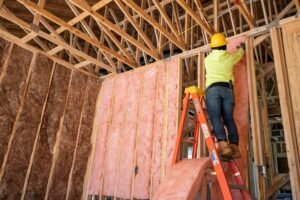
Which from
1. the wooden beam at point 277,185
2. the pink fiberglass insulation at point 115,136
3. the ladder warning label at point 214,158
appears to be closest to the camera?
the ladder warning label at point 214,158

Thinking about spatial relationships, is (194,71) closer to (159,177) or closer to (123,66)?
(123,66)

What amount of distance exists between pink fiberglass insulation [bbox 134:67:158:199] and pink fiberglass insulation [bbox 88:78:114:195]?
3.41 feet

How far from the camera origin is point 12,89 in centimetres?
510

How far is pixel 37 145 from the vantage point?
5.31 meters

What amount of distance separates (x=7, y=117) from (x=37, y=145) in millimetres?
814

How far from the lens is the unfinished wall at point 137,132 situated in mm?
4840

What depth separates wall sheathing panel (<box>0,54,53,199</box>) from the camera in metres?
4.81

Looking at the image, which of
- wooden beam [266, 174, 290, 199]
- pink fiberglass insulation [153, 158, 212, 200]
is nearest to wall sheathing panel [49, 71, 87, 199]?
pink fiberglass insulation [153, 158, 212, 200]

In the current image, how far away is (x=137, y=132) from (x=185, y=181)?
9.78 feet

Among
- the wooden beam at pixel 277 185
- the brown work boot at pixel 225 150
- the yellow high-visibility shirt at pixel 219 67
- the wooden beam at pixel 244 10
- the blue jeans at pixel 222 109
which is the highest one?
the wooden beam at pixel 244 10

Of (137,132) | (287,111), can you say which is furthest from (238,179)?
(137,132)

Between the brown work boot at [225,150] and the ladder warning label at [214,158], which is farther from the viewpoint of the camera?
the brown work boot at [225,150]

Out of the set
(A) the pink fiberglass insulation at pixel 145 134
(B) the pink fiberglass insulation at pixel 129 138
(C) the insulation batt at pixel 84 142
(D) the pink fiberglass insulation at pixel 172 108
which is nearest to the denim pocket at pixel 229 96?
(D) the pink fiberglass insulation at pixel 172 108

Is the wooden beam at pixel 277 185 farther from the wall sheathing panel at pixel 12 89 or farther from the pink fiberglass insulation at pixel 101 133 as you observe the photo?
the wall sheathing panel at pixel 12 89
